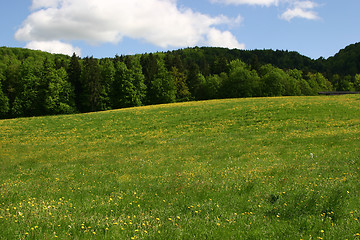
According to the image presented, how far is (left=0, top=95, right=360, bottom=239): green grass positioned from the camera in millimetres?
5875

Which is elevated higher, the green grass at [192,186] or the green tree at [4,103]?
the green tree at [4,103]

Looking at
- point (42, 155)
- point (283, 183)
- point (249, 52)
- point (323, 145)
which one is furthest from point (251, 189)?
point (249, 52)

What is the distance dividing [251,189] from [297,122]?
18711 millimetres

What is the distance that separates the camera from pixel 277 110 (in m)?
30.7

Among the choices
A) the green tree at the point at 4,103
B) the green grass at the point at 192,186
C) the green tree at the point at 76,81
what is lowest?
the green grass at the point at 192,186

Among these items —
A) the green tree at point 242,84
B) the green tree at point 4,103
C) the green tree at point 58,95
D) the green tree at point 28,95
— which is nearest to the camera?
the green tree at point 58,95

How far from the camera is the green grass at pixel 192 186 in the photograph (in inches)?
231

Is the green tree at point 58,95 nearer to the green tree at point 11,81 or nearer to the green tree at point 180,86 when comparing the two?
the green tree at point 11,81

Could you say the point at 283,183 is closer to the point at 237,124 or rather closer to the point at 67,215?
the point at 67,215

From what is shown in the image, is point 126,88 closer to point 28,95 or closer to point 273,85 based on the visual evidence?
point 28,95

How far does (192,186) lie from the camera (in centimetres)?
905

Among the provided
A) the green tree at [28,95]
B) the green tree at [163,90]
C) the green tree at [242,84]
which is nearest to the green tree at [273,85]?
the green tree at [242,84]

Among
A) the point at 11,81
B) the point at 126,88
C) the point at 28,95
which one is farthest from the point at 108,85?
the point at 11,81

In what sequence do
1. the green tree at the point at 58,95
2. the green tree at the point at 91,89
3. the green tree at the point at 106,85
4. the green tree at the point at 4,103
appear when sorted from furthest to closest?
the green tree at the point at 106,85
the green tree at the point at 91,89
the green tree at the point at 4,103
the green tree at the point at 58,95
